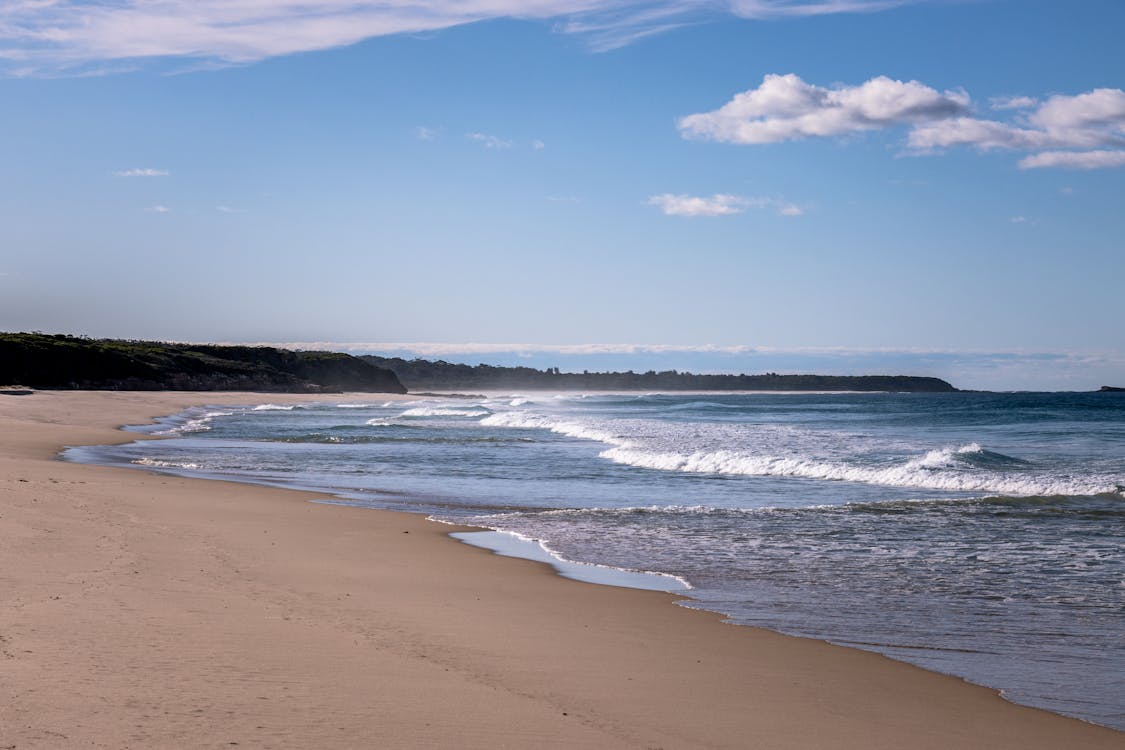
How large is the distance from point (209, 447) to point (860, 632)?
23.9 m

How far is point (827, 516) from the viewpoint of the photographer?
A: 15320mm

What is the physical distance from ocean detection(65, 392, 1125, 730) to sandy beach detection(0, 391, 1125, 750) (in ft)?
2.55

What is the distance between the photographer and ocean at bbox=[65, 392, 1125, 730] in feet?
26.3

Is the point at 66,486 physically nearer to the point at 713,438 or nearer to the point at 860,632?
the point at 860,632

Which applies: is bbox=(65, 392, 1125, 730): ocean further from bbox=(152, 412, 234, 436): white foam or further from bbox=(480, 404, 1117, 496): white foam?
bbox=(152, 412, 234, 436): white foam

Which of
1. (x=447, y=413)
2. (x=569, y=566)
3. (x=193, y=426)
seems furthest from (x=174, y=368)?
(x=569, y=566)

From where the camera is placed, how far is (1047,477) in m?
20.8

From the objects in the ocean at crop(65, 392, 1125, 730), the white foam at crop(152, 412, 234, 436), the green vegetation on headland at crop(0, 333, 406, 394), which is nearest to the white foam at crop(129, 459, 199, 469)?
the ocean at crop(65, 392, 1125, 730)

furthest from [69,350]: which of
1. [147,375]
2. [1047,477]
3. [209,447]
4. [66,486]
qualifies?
[1047,477]

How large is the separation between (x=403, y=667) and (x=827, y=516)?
34.8ft

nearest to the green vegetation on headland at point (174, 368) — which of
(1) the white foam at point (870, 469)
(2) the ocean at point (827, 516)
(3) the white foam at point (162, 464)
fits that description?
(2) the ocean at point (827, 516)

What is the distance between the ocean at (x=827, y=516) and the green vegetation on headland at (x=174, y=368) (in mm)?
48238

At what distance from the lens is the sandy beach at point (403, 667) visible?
16.0 feet

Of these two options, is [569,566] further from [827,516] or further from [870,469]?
[870,469]
